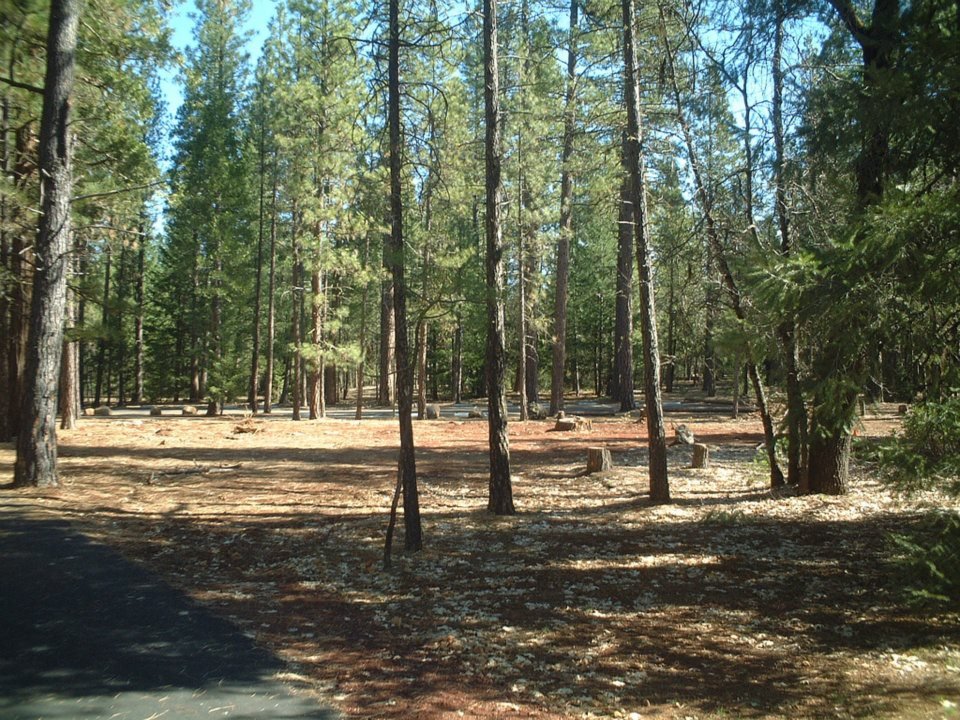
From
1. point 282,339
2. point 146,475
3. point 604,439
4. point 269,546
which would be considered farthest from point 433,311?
point 282,339

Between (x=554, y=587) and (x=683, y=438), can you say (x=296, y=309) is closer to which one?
(x=683, y=438)

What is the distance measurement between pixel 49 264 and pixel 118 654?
746 centimetres

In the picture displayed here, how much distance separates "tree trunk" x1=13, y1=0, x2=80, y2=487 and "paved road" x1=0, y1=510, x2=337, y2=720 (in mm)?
3973

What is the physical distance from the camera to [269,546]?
26.4ft

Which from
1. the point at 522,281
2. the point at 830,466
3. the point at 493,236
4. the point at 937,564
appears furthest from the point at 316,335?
the point at 937,564

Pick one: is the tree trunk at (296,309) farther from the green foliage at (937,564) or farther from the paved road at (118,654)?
the green foliage at (937,564)

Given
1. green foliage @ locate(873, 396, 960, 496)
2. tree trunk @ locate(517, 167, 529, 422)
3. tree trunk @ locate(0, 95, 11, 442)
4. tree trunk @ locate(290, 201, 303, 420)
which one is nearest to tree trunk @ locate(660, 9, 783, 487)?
green foliage @ locate(873, 396, 960, 496)

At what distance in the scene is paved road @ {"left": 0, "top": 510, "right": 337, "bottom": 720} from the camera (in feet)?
13.0

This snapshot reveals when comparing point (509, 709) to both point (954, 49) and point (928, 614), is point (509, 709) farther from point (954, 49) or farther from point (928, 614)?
point (954, 49)

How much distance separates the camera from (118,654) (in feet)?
15.3

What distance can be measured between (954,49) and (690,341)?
6.63m

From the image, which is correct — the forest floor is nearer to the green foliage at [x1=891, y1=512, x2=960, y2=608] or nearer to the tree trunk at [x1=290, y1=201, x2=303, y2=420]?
the green foliage at [x1=891, y1=512, x2=960, y2=608]

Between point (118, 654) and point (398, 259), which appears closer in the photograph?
point (118, 654)

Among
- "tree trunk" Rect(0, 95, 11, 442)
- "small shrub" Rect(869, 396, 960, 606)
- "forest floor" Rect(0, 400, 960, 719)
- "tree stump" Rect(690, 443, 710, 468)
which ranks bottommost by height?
"forest floor" Rect(0, 400, 960, 719)
